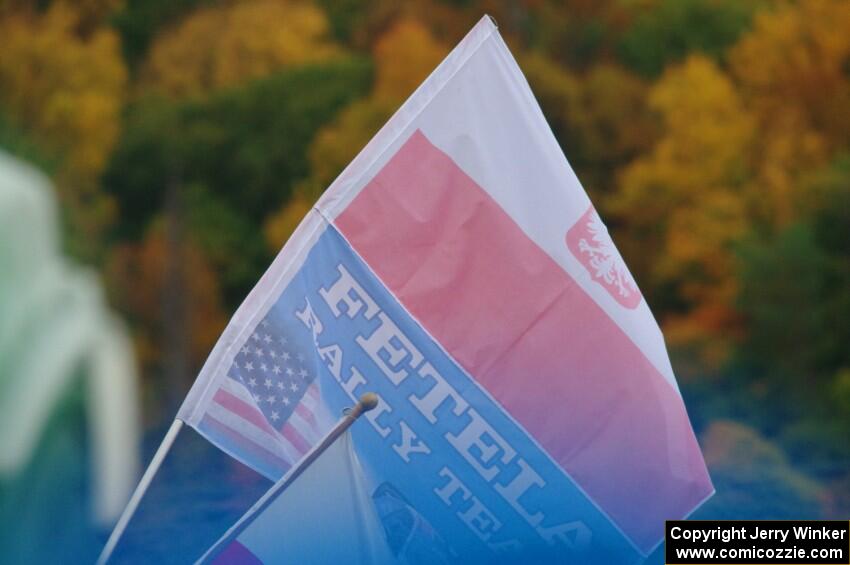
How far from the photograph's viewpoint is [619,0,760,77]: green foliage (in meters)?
7.17

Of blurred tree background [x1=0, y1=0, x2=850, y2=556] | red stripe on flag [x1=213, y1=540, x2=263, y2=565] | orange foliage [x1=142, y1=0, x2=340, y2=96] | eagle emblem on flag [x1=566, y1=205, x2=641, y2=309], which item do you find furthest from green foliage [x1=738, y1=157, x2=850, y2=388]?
red stripe on flag [x1=213, y1=540, x2=263, y2=565]

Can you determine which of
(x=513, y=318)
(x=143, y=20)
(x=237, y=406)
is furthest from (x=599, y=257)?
(x=143, y=20)

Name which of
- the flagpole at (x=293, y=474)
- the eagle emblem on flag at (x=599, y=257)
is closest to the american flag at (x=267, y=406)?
the flagpole at (x=293, y=474)

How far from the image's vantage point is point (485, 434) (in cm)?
266

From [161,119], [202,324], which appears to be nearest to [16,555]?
[202,324]

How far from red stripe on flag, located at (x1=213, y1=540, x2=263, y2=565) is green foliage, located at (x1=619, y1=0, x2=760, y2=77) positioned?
204 inches

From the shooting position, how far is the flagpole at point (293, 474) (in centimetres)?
250

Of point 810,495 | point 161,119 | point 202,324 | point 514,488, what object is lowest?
point 810,495

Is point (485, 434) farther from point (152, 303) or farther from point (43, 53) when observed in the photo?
point (43, 53)

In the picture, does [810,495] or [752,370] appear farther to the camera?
[752,370]

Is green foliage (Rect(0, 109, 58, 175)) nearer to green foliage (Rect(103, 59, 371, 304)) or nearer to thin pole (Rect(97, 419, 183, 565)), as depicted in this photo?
thin pole (Rect(97, 419, 183, 565))

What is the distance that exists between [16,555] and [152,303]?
4.93 m

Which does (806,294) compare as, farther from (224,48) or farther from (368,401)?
(368,401)

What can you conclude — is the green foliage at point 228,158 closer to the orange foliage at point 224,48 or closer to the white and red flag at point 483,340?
the orange foliage at point 224,48
